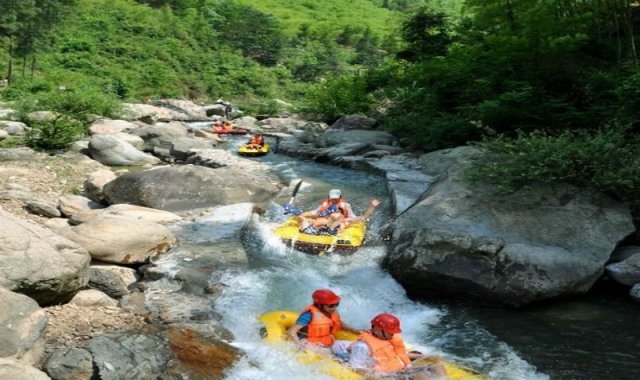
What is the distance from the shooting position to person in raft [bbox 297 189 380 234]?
8297 millimetres

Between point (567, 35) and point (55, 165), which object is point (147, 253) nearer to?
point (55, 165)

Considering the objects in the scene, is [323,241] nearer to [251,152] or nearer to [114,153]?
[114,153]

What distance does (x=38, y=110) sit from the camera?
16.6 metres

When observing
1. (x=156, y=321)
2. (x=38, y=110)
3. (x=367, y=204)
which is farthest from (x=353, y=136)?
(x=156, y=321)

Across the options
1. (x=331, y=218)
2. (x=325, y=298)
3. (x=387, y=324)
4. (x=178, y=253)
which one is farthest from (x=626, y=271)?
(x=178, y=253)

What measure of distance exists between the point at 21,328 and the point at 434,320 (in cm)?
400

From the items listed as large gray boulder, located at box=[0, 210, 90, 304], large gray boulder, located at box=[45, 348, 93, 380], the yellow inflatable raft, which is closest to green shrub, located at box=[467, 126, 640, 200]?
large gray boulder, located at box=[0, 210, 90, 304]

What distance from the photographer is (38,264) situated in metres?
4.91

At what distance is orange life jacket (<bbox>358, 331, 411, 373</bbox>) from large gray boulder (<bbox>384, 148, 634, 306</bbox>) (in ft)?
6.16

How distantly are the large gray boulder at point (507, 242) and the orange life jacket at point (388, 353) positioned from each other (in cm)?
188

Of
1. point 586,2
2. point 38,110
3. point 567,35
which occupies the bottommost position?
point 38,110

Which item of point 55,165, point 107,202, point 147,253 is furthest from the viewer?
point 55,165

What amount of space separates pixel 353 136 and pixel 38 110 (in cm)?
950

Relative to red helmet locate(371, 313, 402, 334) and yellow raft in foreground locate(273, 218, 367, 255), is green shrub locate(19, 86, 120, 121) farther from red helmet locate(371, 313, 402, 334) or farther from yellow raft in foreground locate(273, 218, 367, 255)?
red helmet locate(371, 313, 402, 334)
